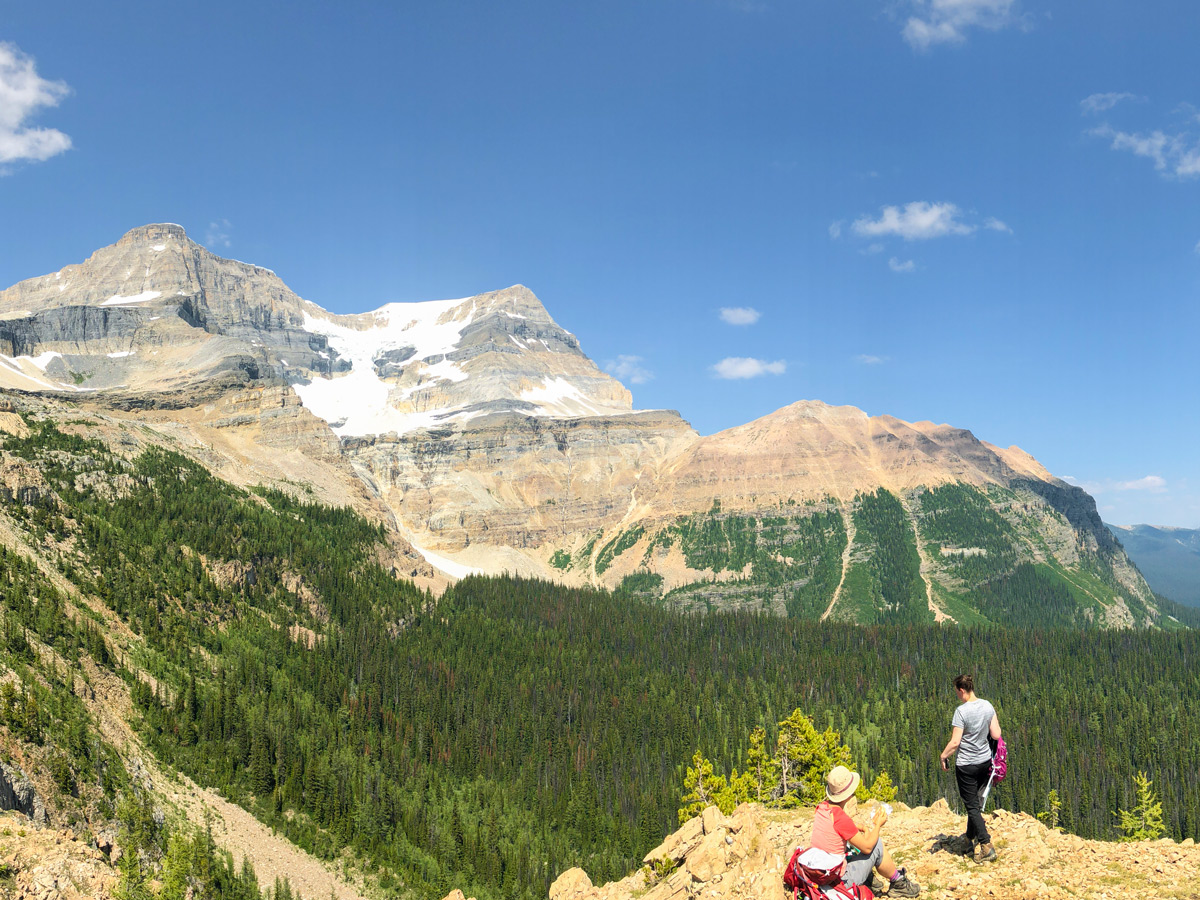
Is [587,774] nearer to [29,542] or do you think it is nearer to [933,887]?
[29,542]

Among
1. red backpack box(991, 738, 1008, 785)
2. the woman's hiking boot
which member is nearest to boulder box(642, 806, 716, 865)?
the woman's hiking boot

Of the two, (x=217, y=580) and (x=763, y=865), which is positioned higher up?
(x=217, y=580)

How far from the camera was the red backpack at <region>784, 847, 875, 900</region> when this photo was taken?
16719mm

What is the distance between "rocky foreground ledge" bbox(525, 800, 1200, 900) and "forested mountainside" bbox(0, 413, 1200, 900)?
1288 inches

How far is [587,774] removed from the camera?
107m

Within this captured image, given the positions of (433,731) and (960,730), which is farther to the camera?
(433,731)

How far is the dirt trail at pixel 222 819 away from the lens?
242 ft

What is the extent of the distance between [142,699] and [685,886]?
7884 cm

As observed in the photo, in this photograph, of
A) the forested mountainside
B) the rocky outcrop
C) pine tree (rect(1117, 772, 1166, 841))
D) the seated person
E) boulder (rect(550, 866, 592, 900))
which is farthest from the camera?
pine tree (rect(1117, 772, 1166, 841))

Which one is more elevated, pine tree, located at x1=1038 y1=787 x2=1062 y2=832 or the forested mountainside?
the forested mountainside

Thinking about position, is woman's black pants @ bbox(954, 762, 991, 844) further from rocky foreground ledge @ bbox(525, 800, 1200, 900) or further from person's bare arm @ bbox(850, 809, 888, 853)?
person's bare arm @ bbox(850, 809, 888, 853)

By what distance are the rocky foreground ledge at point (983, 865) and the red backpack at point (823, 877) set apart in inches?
206

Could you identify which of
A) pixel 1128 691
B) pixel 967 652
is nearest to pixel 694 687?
pixel 967 652

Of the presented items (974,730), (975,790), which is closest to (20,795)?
(975,790)
